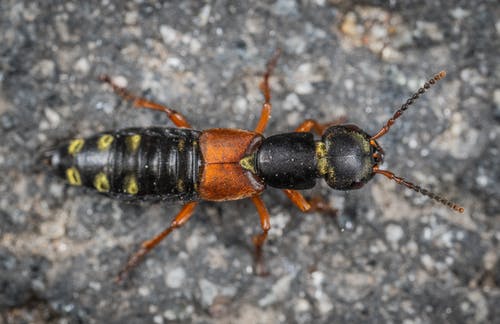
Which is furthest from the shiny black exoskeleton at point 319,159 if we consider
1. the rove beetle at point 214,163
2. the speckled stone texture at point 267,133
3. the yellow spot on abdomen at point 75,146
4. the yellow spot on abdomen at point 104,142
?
the yellow spot on abdomen at point 75,146

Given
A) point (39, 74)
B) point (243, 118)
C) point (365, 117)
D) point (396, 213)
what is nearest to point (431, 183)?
point (396, 213)

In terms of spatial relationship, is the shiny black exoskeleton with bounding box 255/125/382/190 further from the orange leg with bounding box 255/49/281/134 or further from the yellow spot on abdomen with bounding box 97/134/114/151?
the yellow spot on abdomen with bounding box 97/134/114/151

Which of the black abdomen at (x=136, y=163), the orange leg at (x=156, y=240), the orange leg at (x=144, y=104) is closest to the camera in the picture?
the black abdomen at (x=136, y=163)

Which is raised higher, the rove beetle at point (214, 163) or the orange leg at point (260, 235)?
the rove beetle at point (214, 163)

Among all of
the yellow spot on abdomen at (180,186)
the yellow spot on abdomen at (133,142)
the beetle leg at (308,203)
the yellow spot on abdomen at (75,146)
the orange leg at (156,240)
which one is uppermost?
the yellow spot on abdomen at (133,142)

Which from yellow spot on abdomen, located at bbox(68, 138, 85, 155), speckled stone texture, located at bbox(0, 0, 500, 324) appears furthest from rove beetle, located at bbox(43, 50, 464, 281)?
speckled stone texture, located at bbox(0, 0, 500, 324)

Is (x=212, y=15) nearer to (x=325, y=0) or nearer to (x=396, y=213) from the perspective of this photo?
(x=325, y=0)

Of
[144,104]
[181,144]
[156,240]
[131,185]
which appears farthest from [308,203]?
[144,104]

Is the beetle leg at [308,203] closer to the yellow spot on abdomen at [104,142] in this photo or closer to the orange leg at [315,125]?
the orange leg at [315,125]
